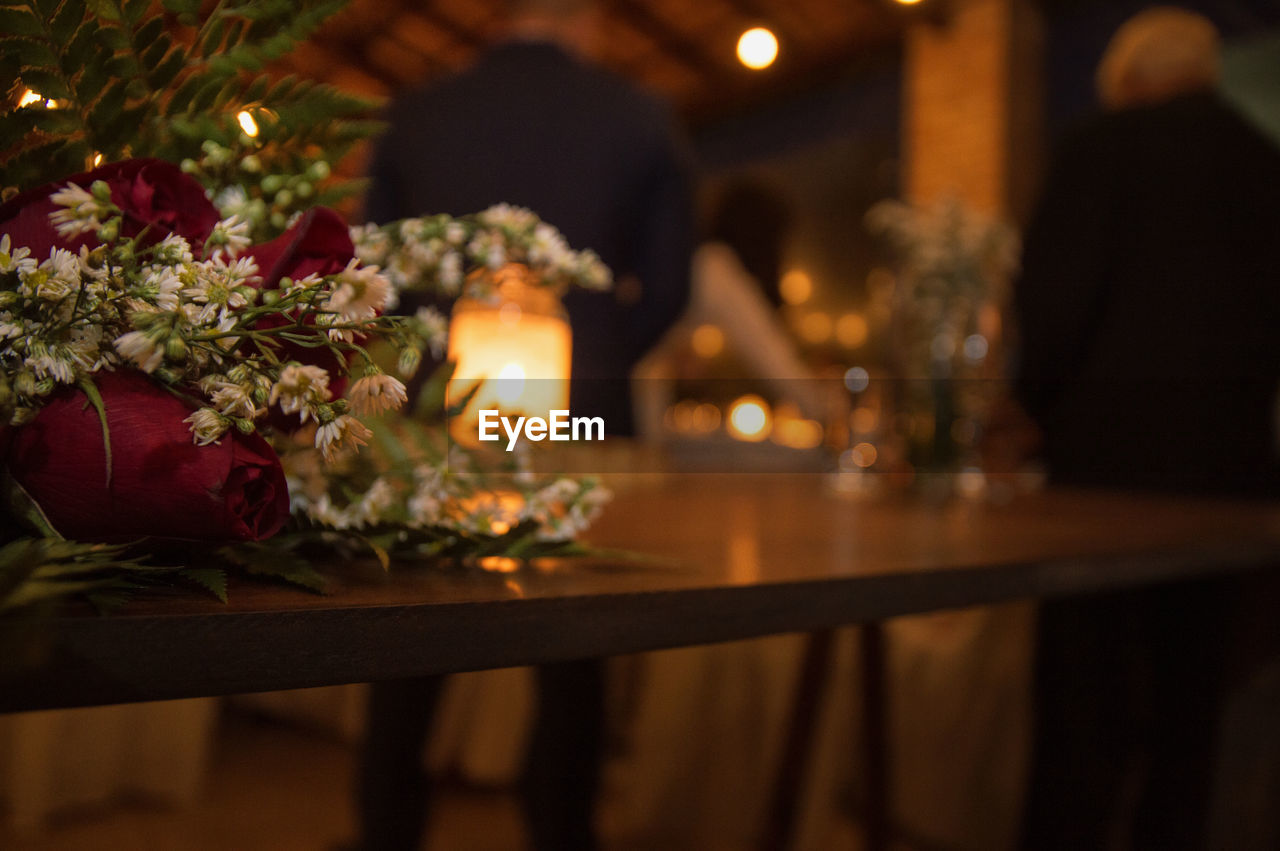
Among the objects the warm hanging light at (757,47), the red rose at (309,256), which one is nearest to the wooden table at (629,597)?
the red rose at (309,256)

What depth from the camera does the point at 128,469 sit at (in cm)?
33

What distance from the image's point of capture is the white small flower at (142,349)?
0.32 m

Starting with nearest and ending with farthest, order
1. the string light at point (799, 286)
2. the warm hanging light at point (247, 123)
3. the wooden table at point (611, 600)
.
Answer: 1. the wooden table at point (611, 600)
2. the warm hanging light at point (247, 123)
3. the string light at point (799, 286)

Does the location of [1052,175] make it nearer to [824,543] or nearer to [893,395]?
[893,395]

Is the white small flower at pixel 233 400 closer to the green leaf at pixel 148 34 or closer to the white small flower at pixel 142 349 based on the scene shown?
the white small flower at pixel 142 349

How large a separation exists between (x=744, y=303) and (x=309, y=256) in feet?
4.85

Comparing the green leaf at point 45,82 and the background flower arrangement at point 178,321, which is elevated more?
the green leaf at point 45,82

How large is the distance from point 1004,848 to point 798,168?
5.10 metres

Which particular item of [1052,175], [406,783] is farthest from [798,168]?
[406,783]

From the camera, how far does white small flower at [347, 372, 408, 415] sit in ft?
1.17

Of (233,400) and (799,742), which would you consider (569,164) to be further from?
(233,400)

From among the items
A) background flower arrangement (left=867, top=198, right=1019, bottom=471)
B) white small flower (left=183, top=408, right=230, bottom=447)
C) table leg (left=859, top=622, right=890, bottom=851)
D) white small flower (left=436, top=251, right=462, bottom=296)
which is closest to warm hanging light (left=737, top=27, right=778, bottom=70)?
background flower arrangement (left=867, top=198, right=1019, bottom=471)

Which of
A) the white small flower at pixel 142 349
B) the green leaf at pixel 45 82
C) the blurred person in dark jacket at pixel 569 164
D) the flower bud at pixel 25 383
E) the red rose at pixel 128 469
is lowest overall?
the red rose at pixel 128 469

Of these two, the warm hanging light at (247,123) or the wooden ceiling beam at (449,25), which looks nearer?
the warm hanging light at (247,123)
